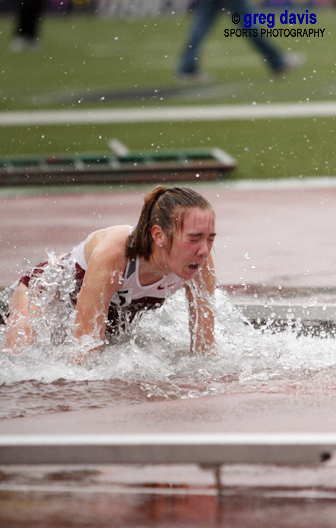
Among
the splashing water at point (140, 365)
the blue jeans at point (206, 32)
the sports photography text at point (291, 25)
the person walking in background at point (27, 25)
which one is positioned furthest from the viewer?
the person walking in background at point (27, 25)

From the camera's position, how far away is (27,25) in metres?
26.4

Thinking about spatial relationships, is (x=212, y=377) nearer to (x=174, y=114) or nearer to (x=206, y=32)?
(x=174, y=114)

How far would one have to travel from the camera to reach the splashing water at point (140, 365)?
114 inches

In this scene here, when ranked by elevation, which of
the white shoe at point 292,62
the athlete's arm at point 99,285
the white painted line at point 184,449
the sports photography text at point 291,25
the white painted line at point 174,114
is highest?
the sports photography text at point 291,25

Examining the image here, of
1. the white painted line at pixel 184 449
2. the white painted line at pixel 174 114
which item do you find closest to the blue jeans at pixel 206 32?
the white painted line at pixel 174 114

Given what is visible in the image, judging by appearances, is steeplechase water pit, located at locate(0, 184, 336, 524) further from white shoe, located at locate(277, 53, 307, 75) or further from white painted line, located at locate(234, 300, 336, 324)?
white shoe, located at locate(277, 53, 307, 75)

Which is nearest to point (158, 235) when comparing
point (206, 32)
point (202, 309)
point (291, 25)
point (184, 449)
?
point (202, 309)

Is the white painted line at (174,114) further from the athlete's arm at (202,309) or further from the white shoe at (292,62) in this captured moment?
the athlete's arm at (202,309)

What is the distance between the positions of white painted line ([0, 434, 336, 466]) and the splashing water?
37.7 inches

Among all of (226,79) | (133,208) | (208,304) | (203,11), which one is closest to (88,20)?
(226,79)

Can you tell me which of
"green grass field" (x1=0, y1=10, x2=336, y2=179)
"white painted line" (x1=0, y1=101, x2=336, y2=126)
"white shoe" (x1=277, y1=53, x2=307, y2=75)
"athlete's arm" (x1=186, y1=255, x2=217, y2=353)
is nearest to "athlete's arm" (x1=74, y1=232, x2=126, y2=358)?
"athlete's arm" (x1=186, y1=255, x2=217, y2=353)

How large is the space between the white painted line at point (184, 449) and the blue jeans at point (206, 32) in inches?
478

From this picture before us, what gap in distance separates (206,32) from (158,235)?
1299cm

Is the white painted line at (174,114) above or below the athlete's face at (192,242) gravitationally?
above
